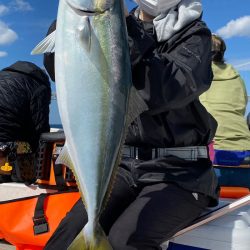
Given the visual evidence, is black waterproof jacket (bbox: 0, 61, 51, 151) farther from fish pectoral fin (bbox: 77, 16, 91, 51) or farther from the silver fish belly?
fish pectoral fin (bbox: 77, 16, 91, 51)

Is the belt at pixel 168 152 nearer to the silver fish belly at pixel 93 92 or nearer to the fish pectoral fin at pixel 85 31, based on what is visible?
the silver fish belly at pixel 93 92

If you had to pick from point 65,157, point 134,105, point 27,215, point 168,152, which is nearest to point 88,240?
point 65,157

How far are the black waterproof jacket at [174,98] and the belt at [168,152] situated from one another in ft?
0.09

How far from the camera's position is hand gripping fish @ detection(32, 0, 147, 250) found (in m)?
1.92

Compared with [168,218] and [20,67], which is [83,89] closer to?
[168,218]

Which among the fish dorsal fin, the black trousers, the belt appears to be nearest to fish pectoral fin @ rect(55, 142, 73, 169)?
the fish dorsal fin

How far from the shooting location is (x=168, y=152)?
2729mm

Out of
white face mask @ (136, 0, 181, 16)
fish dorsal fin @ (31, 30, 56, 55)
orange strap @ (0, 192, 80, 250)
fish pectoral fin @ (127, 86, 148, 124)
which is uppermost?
white face mask @ (136, 0, 181, 16)

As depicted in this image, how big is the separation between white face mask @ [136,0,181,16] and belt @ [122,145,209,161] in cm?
86

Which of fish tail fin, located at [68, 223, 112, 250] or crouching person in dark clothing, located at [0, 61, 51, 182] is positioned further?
crouching person in dark clothing, located at [0, 61, 51, 182]

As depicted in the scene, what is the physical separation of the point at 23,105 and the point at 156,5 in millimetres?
2348

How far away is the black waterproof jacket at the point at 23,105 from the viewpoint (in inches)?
179

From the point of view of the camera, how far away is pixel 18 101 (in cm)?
461

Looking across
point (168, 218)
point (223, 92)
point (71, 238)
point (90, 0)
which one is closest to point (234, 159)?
point (223, 92)
